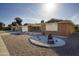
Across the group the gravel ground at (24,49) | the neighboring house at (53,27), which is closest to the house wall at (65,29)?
the neighboring house at (53,27)

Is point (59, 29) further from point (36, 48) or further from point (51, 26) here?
point (36, 48)

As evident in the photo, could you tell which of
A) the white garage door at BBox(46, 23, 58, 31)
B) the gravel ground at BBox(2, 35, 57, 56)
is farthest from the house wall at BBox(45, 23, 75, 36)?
the gravel ground at BBox(2, 35, 57, 56)

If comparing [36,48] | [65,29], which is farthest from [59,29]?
[36,48]

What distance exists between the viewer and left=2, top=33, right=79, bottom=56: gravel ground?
3.37 m

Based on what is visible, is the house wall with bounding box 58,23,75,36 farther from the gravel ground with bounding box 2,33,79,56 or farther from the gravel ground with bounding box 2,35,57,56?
the gravel ground with bounding box 2,35,57,56

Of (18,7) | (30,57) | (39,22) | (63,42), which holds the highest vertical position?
(18,7)

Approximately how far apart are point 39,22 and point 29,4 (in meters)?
0.31

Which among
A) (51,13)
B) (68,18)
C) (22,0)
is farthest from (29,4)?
(68,18)

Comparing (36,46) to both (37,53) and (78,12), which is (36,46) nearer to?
(37,53)

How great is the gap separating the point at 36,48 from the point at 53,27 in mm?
417

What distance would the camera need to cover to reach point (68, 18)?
338 centimetres

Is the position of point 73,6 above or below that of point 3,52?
above

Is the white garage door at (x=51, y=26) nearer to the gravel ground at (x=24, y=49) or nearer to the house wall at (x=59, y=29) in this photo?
the house wall at (x=59, y=29)

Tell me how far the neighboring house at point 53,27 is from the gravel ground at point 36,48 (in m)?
0.13
